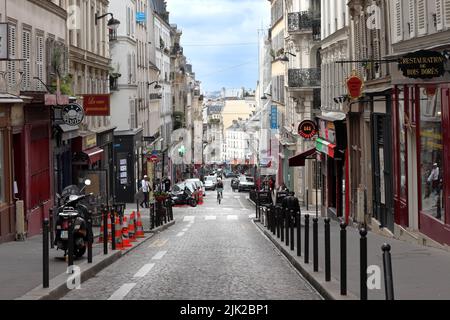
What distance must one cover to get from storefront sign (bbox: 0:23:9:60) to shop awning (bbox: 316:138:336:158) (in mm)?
16830

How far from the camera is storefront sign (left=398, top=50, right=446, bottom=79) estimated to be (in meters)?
17.3

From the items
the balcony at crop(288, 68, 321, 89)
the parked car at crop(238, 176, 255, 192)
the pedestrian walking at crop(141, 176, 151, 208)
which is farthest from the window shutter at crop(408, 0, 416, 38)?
the parked car at crop(238, 176, 255, 192)

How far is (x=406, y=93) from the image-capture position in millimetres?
21766

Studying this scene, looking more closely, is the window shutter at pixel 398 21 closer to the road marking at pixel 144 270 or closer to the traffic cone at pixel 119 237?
the traffic cone at pixel 119 237

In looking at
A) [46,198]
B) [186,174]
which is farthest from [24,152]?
[186,174]

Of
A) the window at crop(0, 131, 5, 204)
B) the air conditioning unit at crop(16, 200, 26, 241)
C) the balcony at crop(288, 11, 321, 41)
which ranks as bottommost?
the air conditioning unit at crop(16, 200, 26, 241)

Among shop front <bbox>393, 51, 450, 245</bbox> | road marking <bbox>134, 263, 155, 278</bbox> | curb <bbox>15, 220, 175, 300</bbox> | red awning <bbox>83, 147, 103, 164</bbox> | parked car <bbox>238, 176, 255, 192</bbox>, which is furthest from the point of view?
parked car <bbox>238, 176, 255, 192</bbox>

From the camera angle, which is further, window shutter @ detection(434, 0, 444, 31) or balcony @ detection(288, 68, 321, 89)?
balcony @ detection(288, 68, 321, 89)

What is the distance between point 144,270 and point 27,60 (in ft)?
35.5

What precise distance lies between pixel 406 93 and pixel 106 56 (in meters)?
28.8

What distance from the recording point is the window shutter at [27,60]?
2638 centimetres

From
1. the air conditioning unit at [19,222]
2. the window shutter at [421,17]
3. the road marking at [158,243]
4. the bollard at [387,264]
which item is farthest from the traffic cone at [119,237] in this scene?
the bollard at [387,264]

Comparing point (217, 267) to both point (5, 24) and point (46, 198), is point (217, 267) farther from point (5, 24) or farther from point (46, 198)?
point (46, 198)

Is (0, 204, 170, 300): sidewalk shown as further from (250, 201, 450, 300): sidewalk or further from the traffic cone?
(250, 201, 450, 300): sidewalk
